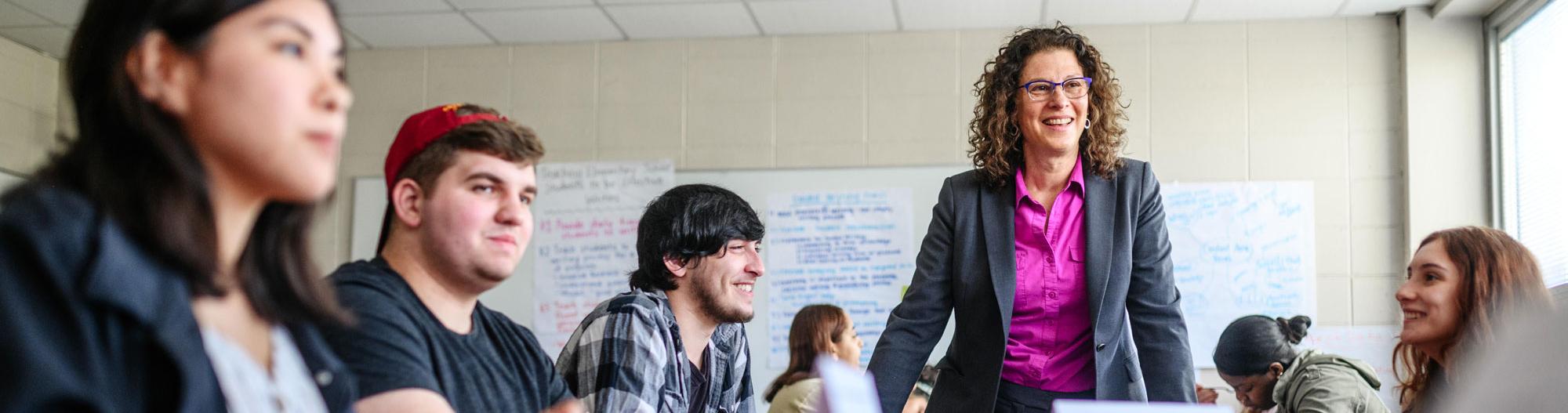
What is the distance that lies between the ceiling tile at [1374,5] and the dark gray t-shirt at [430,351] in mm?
3762

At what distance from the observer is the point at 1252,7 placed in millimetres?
4562

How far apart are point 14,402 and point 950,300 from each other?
5.58ft

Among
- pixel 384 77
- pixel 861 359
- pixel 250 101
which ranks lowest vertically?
pixel 861 359

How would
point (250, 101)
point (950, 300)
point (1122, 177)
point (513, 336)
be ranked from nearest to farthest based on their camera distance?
point (250, 101) < point (513, 336) < point (1122, 177) < point (950, 300)

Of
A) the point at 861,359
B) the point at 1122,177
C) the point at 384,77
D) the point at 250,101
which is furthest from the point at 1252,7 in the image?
the point at 250,101

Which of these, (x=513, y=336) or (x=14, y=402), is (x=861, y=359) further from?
(x=14, y=402)

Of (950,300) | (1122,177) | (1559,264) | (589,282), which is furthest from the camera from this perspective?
(589,282)

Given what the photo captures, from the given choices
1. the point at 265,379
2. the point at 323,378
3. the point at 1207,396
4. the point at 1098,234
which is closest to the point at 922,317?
the point at 1098,234

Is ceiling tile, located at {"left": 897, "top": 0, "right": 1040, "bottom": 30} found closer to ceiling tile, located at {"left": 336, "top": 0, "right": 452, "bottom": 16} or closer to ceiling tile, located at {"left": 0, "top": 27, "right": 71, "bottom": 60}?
→ ceiling tile, located at {"left": 336, "top": 0, "right": 452, "bottom": 16}

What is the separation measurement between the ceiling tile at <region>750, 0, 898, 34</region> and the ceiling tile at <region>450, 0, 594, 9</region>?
0.65 m

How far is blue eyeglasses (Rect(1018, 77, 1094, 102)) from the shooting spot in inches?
84.2

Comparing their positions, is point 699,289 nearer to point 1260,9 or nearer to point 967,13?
point 967,13

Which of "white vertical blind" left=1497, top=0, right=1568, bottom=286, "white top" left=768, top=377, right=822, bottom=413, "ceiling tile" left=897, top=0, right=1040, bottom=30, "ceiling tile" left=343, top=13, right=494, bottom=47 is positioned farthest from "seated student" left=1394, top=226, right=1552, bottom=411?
"ceiling tile" left=343, top=13, right=494, bottom=47

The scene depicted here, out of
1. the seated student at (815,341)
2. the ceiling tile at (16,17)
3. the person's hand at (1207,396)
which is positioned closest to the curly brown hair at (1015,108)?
the seated student at (815,341)
